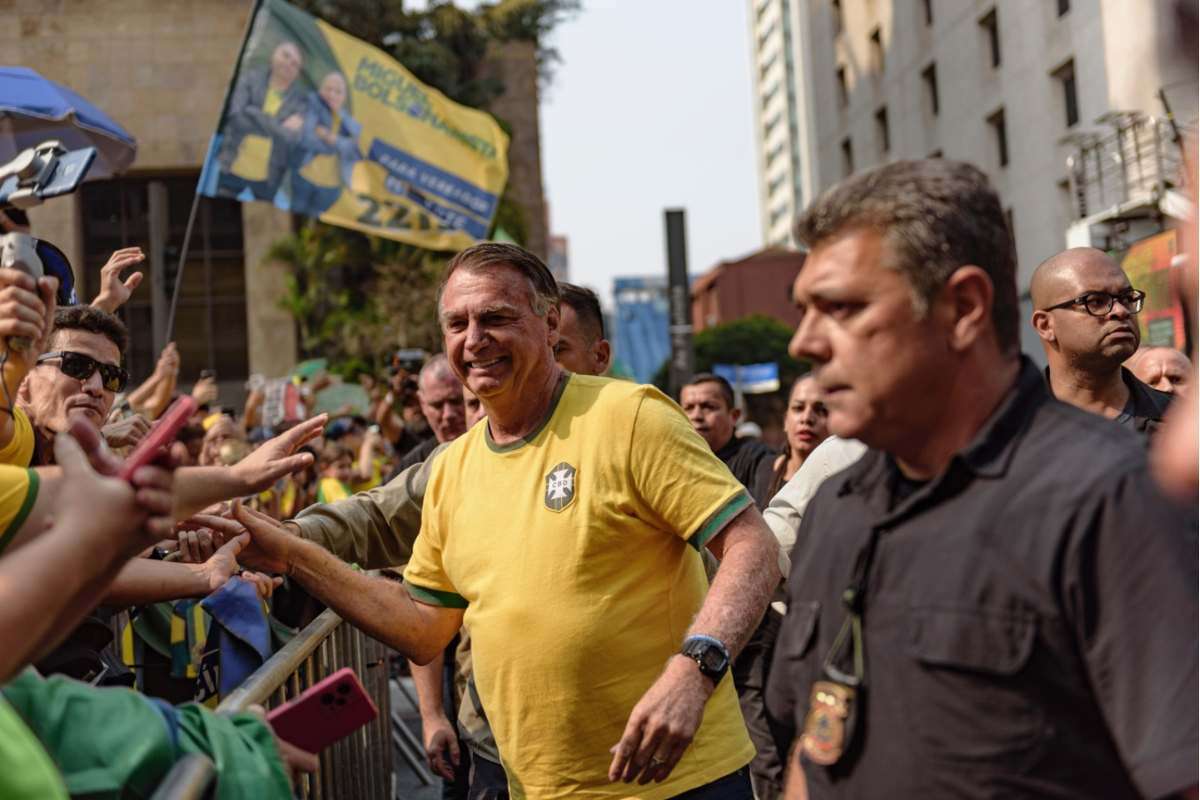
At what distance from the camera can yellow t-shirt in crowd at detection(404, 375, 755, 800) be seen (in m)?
3.40

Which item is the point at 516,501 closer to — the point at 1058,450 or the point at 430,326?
the point at 1058,450

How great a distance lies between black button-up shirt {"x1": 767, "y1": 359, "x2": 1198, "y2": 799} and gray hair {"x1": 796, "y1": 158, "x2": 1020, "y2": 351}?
150 millimetres

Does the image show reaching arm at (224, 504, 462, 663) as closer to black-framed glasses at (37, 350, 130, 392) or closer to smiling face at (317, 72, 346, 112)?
black-framed glasses at (37, 350, 130, 392)

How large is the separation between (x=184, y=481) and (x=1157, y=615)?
140cm

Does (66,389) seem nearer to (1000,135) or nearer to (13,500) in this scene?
(13,500)

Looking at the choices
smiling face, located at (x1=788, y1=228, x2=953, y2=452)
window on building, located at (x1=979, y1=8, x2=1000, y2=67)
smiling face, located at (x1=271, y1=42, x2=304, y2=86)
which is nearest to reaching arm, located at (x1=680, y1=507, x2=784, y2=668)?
smiling face, located at (x1=788, y1=228, x2=953, y2=452)

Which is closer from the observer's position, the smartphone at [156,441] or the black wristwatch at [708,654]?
the smartphone at [156,441]

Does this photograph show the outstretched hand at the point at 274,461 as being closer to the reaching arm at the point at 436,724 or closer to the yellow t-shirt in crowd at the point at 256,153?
the reaching arm at the point at 436,724

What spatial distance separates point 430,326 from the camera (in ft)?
104

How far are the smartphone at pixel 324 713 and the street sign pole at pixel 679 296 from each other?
19557 mm

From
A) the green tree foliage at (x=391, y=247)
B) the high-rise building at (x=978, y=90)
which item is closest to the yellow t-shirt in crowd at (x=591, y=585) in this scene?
the high-rise building at (x=978, y=90)

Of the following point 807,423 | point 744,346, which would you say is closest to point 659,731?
point 807,423

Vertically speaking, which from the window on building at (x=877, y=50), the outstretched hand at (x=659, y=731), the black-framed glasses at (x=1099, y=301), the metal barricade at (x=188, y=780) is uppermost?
the window on building at (x=877, y=50)

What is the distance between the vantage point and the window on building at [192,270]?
35.9 m
